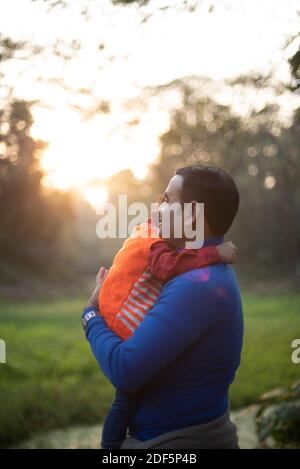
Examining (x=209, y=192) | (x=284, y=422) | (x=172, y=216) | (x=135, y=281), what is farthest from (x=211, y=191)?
(x=284, y=422)

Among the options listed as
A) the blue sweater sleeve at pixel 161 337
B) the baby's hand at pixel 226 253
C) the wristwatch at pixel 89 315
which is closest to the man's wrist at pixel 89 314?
the wristwatch at pixel 89 315

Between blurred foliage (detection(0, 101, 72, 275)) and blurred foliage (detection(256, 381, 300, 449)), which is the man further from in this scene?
blurred foliage (detection(0, 101, 72, 275))

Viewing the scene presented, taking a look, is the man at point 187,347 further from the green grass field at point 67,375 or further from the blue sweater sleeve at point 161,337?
the green grass field at point 67,375

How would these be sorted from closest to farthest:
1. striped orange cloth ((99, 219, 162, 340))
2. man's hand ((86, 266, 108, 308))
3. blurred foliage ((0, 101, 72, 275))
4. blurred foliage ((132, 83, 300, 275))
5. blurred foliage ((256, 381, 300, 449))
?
striped orange cloth ((99, 219, 162, 340)), man's hand ((86, 266, 108, 308)), blurred foliage ((256, 381, 300, 449)), blurred foliage ((132, 83, 300, 275)), blurred foliage ((0, 101, 72, 275))

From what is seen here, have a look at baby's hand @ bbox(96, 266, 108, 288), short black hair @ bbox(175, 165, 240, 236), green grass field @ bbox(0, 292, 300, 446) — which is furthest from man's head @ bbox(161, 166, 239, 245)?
green grass field @ bbox(0, 292, 300, 446)

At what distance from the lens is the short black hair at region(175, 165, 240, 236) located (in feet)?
4.81

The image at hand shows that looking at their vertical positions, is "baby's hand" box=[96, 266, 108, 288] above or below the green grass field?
above

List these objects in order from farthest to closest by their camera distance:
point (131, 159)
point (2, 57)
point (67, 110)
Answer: point (131, 159) < point (67, 110) < point (2, 57)

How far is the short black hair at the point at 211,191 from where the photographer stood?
4.81ft

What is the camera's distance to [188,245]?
1530 millimetres

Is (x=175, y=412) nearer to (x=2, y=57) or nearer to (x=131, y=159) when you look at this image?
(x=2, y=57)

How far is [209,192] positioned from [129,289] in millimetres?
355

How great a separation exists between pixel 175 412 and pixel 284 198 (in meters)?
25.1
